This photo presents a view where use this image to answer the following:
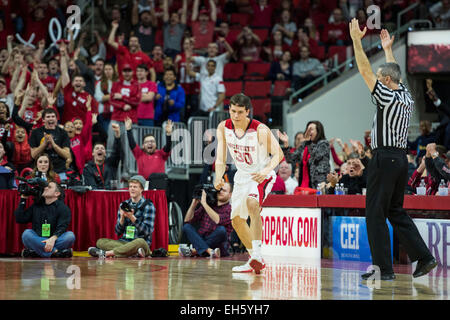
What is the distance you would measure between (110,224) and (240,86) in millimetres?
6836

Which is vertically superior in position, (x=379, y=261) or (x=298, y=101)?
(x=298, y=101)

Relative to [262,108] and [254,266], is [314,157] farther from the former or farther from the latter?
[262,108]

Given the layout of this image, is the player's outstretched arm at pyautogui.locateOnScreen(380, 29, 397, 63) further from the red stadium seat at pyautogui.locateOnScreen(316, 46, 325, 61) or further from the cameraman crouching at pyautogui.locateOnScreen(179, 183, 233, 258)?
the red stadium seat at pyautogui.locateOnScreen(316, 46, 325, 61)

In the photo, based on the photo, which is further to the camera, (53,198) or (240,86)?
(240,86)

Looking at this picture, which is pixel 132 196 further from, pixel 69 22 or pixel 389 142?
pixel 69 22

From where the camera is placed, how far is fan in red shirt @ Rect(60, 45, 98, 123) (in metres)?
14.2

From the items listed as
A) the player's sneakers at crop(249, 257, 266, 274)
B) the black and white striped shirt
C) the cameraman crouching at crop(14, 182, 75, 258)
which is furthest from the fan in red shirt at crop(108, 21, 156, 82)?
the black and white striped shirt

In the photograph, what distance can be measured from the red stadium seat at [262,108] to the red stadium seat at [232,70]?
133 cm

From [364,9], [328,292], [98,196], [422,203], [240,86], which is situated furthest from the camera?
[364,9]

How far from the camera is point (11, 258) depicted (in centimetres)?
1063

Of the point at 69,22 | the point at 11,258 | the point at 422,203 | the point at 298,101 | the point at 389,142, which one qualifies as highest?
the point at 69,22

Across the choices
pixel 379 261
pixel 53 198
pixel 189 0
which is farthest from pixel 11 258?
pixel 189 0

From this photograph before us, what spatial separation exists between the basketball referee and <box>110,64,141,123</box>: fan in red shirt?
7804mm

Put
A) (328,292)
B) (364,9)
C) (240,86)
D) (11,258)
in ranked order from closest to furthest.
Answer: (328,292) < (11,258) < (240,86) < (364,9)
